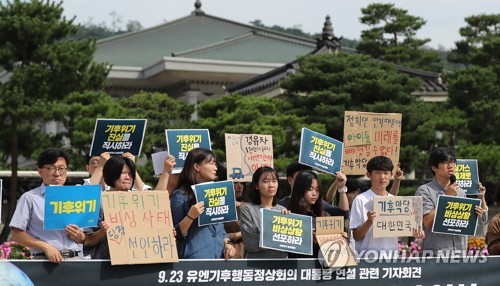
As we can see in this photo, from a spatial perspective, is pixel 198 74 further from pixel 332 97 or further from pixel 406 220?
pixel 406 220

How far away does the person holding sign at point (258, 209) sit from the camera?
22.5 ft

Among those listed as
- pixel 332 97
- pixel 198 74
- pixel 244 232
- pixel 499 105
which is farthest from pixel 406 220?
pixel 198 74

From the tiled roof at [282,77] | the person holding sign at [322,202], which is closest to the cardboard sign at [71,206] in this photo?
the person holding sign at [322,202]

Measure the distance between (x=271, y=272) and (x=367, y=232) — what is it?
0.92 meters

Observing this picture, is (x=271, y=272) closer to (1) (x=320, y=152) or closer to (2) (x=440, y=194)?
(1) (x=320, y=152)

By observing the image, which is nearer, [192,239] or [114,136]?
[192,239]

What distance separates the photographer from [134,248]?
6430 mm

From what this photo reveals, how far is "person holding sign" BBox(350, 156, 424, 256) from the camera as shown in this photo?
7.33 meters

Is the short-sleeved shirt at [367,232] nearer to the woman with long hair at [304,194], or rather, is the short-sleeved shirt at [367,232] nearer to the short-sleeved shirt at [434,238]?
the woman with long hair at [304,194]

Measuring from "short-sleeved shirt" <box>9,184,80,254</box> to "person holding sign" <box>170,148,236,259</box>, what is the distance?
0.81 metres

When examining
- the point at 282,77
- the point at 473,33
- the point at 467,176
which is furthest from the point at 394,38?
the point at 467,176

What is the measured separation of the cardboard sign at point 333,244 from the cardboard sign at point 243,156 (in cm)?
154

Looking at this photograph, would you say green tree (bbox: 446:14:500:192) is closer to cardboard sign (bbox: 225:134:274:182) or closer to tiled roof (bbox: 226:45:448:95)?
tiled roof (bbox: 226:45:448:95)

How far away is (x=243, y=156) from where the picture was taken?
8500 mm
